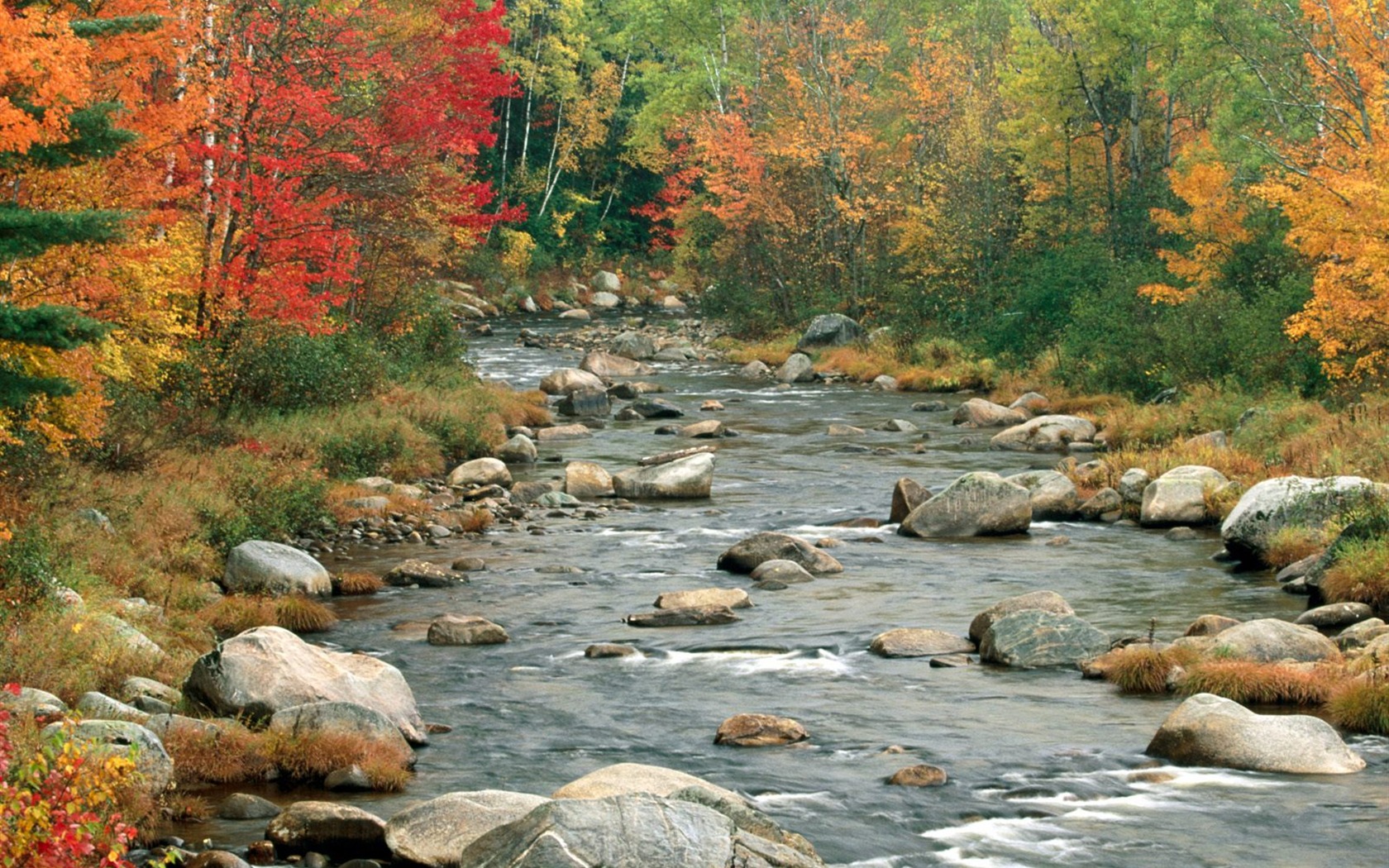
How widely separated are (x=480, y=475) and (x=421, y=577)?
6.59m

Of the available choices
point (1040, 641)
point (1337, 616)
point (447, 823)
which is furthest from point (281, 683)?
point (1337, 616)

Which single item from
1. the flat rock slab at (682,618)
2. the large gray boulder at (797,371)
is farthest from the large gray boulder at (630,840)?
the large gray boulder at (797,371)

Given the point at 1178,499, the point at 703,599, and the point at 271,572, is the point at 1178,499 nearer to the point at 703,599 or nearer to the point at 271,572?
the point at 703,599

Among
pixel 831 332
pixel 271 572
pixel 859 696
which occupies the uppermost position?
pixel 831 332

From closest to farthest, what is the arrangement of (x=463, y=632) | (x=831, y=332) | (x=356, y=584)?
1. (x=463, y=632)
2. (x=356, y=584)
3. (x=831, y=332)

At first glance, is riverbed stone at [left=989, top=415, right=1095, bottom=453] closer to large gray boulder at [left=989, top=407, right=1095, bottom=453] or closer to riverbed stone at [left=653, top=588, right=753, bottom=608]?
large gray boulder at [left=989, top=407, right=1095, bottom=453]

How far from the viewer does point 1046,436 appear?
27.5m

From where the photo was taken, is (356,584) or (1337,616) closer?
(1337,616)

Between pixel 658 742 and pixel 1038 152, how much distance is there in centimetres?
3209

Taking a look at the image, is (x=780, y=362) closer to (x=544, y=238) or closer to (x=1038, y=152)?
(x=1038, y=152)

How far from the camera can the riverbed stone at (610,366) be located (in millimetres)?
40656

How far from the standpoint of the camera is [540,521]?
2138 cm

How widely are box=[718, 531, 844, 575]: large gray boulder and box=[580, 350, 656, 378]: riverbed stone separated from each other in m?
22.0

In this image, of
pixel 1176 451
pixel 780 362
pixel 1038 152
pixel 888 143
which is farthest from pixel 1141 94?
pixel 1176 451
